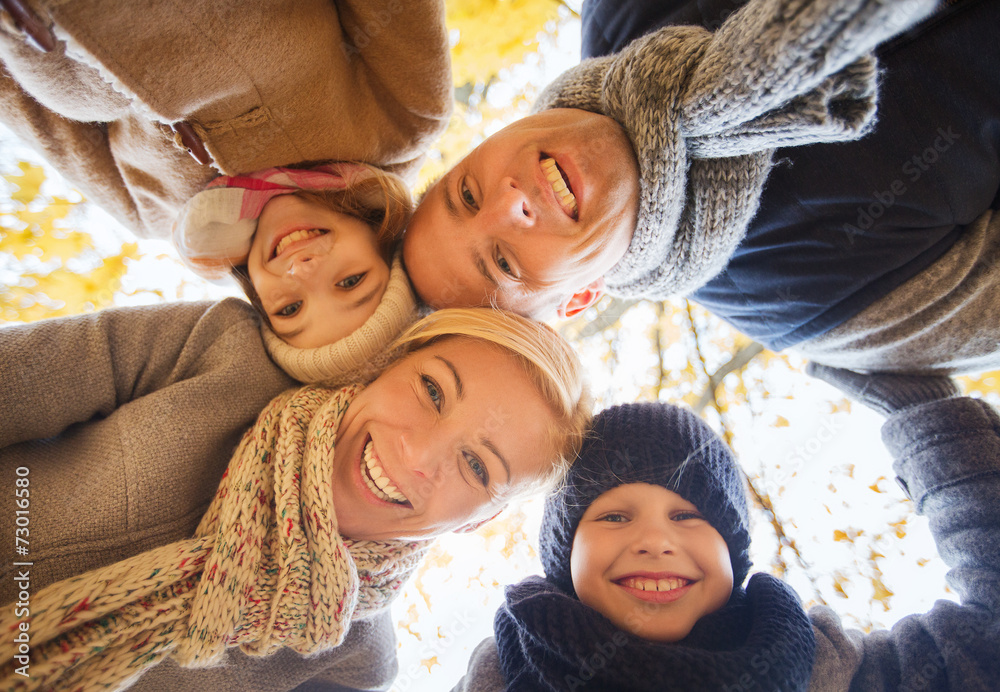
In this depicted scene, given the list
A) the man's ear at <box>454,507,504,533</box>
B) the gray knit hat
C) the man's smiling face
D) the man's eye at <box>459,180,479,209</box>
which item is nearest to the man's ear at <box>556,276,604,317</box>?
the gray knit hat

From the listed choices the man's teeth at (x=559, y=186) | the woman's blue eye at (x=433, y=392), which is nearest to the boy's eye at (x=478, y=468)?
the woman's blue eye at (x=433, y=392)

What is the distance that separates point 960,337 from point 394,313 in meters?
1.74

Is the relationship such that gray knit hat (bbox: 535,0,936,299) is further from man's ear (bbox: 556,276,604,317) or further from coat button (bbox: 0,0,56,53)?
coat button (bbox: 0,0,56,53)

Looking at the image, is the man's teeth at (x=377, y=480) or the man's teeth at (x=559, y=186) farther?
the man's teeth at (x=559, y=186)

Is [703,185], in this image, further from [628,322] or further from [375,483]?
[628,322]

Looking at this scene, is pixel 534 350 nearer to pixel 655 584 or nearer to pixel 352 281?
pixel 352 281

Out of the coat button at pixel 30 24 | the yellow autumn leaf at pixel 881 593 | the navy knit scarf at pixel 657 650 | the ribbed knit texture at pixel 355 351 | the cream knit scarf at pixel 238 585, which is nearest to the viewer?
the coat button at pixel 30 24

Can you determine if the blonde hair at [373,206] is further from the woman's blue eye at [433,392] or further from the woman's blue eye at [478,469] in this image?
the woman's blue eye at [478,469]

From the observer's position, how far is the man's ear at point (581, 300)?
1735mm

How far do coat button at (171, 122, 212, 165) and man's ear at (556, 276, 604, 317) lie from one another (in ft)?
3.63

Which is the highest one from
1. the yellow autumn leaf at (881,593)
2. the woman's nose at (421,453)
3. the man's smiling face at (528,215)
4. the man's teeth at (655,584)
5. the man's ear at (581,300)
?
the man's smiling face at (528,215)

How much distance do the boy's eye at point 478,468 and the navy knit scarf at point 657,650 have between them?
33 cm

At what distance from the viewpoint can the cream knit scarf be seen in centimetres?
94

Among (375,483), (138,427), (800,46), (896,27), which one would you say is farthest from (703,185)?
(138,427)
